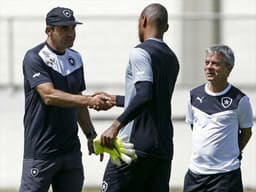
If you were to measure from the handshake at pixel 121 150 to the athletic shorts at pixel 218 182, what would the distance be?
116 cm

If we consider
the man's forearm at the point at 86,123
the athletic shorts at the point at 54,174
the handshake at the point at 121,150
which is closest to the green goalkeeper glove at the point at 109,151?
the handshake at the point at 121,150

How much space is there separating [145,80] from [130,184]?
0.80 metres

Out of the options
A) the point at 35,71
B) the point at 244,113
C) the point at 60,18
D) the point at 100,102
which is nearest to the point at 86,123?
the point at 100,102

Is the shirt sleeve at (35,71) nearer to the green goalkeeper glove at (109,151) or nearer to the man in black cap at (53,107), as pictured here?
the man in black cap at (53,107)

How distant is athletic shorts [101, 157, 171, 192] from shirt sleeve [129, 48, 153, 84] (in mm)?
615

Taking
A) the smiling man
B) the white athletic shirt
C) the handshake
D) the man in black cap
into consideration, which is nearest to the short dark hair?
the smiling man

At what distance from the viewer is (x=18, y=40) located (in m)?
13.7

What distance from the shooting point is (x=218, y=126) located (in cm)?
844

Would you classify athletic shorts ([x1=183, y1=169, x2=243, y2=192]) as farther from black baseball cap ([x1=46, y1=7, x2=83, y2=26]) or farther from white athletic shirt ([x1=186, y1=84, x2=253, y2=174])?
black baseball cap ([x1=46, y1=7, x2=83, y2=26])

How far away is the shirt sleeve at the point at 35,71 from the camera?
26.3 ft

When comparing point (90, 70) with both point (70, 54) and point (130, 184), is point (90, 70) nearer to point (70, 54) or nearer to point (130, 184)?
point (70, 54)

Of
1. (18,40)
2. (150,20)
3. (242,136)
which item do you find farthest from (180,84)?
(150,20)

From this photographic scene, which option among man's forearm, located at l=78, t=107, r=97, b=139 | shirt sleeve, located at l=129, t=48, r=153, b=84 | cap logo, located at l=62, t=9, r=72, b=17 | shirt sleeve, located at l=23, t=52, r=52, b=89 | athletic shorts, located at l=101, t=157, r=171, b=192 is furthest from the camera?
man's forearm, located at l=78, t=107, r=97, b=139

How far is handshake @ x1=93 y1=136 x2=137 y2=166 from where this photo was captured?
7.43 m
